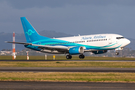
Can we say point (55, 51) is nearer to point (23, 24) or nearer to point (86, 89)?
point (23, 24)

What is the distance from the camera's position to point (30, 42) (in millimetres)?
60531

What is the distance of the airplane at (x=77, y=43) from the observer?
52.9m

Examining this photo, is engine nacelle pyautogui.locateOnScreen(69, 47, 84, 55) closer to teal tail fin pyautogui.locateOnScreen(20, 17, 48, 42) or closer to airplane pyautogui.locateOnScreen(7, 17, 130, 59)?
airplane pyautogui.locateOnScreen(7, 17, 130, 59)

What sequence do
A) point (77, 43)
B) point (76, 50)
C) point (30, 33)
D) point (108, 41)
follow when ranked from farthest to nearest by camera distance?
point (30, 33) → point (77, 43) → point (76, 50) → point (108, 41)

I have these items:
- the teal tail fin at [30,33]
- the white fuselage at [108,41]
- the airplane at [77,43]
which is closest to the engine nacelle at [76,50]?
the airplane at [77,43]

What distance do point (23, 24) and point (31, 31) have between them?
2546 mm

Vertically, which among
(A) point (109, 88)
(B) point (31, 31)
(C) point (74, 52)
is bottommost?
(A) point (109, 88)

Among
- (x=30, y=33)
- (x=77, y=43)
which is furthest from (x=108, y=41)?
(x=30, y=33)

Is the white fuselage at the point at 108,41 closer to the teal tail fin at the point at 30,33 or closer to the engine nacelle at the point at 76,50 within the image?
the engine nacelle at the point at 76,50

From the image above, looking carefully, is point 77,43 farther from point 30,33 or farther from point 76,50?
point 30,33

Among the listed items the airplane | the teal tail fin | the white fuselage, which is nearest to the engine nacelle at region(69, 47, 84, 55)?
the airplane

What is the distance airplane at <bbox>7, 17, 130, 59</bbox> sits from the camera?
5294cm

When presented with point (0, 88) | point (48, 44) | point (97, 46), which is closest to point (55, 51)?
point (48, 44)

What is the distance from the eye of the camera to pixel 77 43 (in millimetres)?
55438
